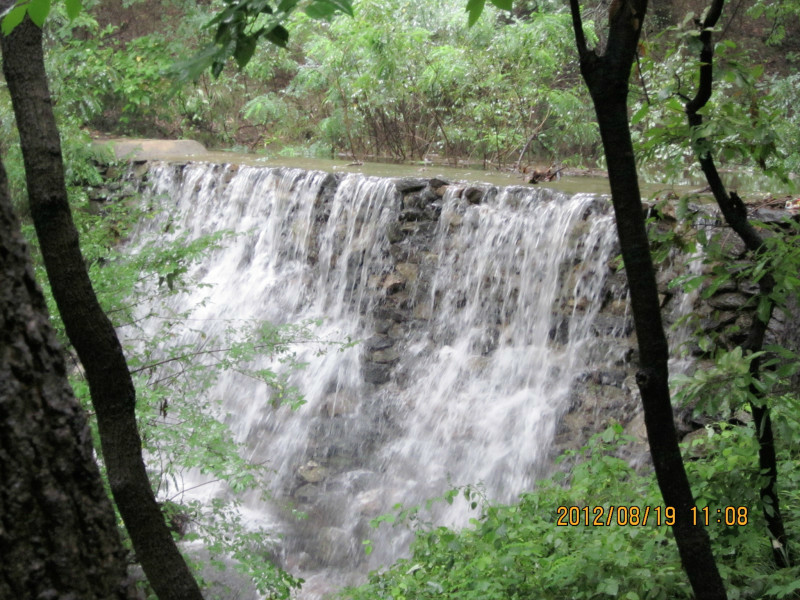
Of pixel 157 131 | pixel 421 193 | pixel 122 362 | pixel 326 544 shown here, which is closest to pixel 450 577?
pixel 122 362

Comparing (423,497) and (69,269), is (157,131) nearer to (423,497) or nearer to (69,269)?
(423,497)

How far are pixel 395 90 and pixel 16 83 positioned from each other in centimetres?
927

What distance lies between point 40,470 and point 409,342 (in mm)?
6117

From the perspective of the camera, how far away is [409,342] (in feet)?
23.7

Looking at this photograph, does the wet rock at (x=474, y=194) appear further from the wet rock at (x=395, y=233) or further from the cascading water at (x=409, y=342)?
the wet rock at (x=395, y=233)

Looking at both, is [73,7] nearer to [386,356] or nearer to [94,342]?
[94,342]

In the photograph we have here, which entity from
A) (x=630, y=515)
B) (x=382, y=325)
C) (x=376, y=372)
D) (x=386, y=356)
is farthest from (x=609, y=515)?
(x=382, y=325)

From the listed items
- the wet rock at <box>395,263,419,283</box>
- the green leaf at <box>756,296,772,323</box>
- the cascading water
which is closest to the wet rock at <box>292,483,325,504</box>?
the cascading water

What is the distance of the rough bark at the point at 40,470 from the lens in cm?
112

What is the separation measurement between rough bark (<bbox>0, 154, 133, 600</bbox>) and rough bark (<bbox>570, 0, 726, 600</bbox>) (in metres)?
1.24

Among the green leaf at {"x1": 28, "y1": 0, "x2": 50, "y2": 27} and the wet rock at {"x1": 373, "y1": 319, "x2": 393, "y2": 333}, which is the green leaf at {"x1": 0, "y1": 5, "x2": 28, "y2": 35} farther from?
the wet rock at {"x1": 373, "y1": 319, "x2": 393, "y2": 333}

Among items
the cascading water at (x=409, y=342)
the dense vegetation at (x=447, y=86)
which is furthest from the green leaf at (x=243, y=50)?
the dense vegetation at (x=447, y=86)

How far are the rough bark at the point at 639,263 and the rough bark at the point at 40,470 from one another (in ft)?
4.06

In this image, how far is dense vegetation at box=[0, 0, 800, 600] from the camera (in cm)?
233
